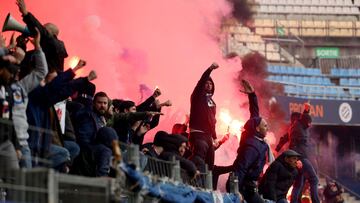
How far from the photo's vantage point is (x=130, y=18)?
59.5 ft

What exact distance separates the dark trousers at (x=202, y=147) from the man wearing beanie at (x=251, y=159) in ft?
1.16

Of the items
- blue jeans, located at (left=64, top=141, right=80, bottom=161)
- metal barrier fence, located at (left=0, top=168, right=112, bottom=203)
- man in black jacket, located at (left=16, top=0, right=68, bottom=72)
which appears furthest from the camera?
man in black jacket, located at (left=16, top=0, right=68, bottom=72)

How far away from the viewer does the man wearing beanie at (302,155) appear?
602 inches

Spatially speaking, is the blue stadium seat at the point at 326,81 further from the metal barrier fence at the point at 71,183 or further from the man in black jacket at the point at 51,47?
→ the man in black jacket at the point at 51,47

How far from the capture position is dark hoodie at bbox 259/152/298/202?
13.8 metres

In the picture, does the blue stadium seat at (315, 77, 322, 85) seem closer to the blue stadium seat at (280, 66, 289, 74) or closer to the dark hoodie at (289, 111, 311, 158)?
the blue stadium seat at (280, 66, 289, 74)

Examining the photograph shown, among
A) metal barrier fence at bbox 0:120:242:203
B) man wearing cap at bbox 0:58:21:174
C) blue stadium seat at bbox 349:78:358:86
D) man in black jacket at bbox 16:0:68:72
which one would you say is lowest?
metal barrier fence at bbox 0:120:242:203

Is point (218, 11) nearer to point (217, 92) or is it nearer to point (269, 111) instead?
point (217, 92)

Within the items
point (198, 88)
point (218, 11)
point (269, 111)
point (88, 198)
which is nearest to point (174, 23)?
point (218, 11)

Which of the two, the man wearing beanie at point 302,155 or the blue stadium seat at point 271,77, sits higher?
the blue stadium seat at point 271,77

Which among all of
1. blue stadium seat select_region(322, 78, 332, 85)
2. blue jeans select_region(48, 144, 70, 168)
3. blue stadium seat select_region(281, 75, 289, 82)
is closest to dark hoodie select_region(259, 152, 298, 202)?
blue jeans select_region(48, 144, 70, 168)

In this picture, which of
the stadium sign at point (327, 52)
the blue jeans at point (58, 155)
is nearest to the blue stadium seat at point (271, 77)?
the stadium sign at point (327, 52)

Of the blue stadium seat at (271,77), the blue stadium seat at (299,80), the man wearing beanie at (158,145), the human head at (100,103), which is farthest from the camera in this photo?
the blue stadium seat at (299,80)

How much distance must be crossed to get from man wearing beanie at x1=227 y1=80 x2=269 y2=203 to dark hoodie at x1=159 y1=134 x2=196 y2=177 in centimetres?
211
